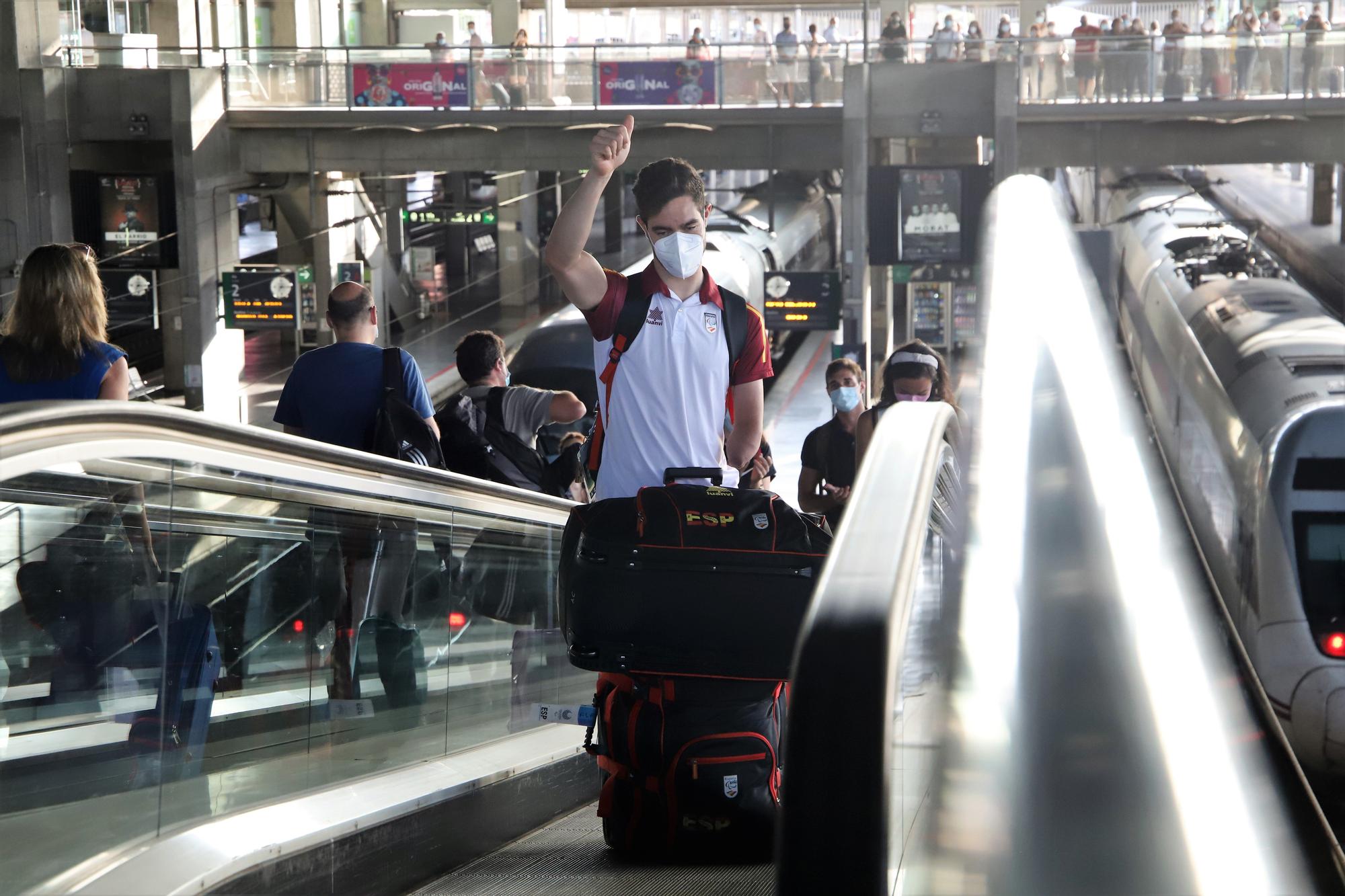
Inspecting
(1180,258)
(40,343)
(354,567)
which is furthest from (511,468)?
(1180,258)

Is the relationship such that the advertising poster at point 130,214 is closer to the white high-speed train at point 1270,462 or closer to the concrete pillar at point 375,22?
the concrete pillar at point 375,22

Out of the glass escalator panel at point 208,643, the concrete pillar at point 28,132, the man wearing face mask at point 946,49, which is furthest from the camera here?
the concrete pillar at point 28,132

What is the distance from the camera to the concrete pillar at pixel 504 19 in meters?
39.2

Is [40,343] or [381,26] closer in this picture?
[40,343]

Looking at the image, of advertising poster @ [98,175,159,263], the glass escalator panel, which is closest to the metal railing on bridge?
advertising poster @ [98,175,159,263]

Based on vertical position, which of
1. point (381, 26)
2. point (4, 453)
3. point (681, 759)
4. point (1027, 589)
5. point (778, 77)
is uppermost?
point (381, 26)

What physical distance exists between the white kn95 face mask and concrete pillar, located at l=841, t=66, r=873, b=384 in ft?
62.5

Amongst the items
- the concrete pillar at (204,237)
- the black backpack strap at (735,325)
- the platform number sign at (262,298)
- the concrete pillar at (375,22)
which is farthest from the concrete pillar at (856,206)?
the concrete pillar at (375,22)

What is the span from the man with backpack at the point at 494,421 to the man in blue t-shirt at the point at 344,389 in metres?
0.72

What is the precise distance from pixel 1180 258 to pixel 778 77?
30.4ft

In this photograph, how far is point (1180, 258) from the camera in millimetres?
16266

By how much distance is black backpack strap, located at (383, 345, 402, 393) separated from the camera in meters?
5.24

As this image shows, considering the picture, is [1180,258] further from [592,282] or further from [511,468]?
[592,282]

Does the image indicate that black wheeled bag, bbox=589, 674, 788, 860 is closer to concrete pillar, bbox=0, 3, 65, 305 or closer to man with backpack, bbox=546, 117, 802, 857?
man with backpack, bbox=546, 117, 802, 857
